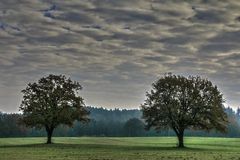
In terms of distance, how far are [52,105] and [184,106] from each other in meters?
27.5

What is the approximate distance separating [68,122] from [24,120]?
354 inches

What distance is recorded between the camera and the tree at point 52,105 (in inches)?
3467

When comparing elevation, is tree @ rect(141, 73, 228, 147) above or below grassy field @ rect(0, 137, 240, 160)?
above

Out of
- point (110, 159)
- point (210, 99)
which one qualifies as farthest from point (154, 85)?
point (110, 159)

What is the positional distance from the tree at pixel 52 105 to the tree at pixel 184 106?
622 inches

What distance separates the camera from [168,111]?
267 ft

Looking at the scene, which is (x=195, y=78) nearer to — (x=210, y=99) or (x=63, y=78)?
(x=210, y=99)

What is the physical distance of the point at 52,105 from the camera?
89750 mm

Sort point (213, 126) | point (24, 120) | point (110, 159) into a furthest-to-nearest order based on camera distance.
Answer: point (24, 120) → point (213, 126) → point (110, 159)

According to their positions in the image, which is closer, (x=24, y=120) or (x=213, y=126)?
(x=213, y=126)

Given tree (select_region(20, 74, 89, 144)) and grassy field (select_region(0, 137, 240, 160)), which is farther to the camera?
tree (select_region(20, 74, 89, 144))

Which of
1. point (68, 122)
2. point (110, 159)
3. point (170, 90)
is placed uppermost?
point (170, 90)

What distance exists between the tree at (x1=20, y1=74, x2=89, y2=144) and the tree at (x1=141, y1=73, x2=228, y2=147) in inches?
622

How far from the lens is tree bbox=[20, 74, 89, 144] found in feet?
289
